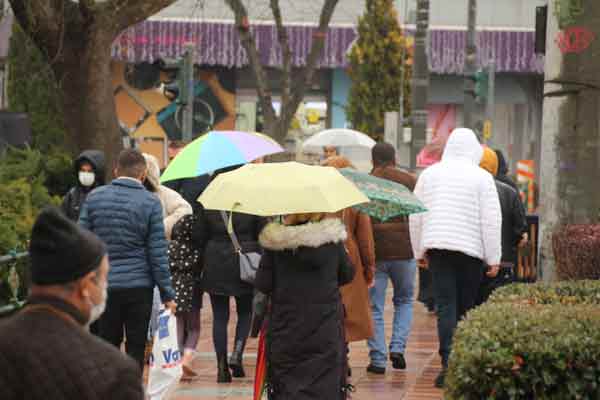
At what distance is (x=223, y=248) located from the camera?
9.96 m

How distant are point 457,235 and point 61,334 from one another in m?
5.94

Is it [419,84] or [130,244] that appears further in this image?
[419,84]

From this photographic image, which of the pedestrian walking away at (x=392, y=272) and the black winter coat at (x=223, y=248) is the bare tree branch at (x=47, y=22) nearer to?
the black winter coat at (x=223, y=248)

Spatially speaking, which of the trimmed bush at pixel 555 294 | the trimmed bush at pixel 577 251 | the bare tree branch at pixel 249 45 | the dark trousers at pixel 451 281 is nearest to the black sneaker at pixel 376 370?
the dark trousers at pixel 451 281

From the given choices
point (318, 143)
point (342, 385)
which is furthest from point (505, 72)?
point (342, 385)

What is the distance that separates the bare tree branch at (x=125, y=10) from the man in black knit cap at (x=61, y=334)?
30.9 ft

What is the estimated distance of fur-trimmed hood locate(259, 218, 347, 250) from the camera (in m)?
7.21

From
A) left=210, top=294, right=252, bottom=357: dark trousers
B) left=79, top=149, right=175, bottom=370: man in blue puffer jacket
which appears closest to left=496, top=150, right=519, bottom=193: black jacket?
left=210, top=294, right=252, bottom=357: dark trousers

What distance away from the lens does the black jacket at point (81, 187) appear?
10.4 meters

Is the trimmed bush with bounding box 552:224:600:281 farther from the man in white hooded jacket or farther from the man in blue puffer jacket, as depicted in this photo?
the man in blue puffer jacket

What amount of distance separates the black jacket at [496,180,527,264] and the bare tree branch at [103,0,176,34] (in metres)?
4.10

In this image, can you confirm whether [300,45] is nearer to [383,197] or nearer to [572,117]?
[383,197]

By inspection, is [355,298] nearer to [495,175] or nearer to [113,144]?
[495,175]

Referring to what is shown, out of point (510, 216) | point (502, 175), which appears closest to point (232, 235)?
point (510, 216)
